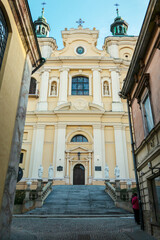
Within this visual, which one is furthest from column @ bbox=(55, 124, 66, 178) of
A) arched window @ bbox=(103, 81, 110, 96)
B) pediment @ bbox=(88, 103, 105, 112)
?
arched window @ bbox=(103, 81, 110, 96)

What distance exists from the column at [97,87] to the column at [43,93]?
234 inches

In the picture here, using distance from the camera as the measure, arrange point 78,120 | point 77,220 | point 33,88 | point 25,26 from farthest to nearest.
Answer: point 33,88
point 78,120
point 77,220
point 25,26

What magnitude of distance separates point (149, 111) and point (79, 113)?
57.2 feet

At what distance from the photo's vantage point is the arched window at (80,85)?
27312mm

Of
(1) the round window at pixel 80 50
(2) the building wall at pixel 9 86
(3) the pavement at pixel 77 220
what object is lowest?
(3) the pavement at pixel 77 220

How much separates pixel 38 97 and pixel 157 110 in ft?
71.2

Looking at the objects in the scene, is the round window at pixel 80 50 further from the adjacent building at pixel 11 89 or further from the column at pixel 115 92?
the adjacent building at pixel 11 89

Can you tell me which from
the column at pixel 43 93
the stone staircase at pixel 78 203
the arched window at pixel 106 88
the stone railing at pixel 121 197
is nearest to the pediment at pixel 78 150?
the column at pixel 43 93

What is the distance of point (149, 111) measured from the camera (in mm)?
7840

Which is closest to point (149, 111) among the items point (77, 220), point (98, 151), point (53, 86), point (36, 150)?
point (77, 220)

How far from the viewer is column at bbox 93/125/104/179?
2223cm

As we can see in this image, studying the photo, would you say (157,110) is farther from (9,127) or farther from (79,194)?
(79,194)

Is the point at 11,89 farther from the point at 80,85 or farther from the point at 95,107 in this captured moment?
the point at 80,85

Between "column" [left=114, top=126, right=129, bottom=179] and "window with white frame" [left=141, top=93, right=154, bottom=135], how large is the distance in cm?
1499
